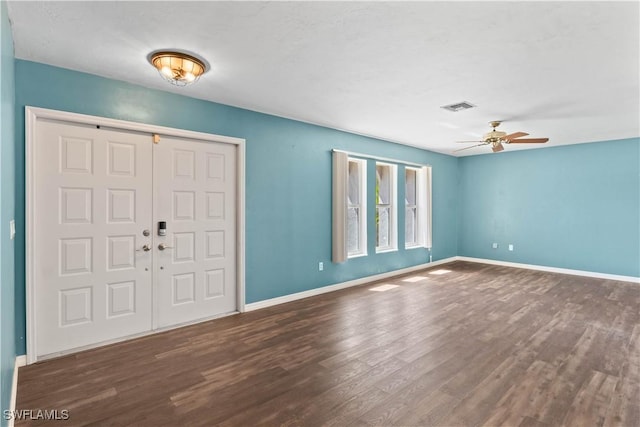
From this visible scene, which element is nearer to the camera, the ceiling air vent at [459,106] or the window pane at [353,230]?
the ceiling air vent at [459,106]

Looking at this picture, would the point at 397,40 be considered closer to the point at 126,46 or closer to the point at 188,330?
the point at 126,46

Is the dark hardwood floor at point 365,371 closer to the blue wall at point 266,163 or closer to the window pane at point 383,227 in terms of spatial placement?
the blue wall at point 266,163

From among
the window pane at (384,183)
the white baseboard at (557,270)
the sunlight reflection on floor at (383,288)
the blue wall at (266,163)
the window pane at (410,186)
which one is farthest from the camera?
the window pane at (410,186)

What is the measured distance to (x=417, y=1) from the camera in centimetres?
193

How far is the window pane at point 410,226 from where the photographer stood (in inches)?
274

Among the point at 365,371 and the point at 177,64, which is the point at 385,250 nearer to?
the point at 365,371

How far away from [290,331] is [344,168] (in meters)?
2.71

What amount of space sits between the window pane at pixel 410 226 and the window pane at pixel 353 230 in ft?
5.38

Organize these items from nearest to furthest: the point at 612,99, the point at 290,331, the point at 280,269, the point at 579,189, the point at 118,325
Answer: the point at 118,325 → the point at 290,331 → the point at 612,99 → the point at 280,269 → the point at 579,189

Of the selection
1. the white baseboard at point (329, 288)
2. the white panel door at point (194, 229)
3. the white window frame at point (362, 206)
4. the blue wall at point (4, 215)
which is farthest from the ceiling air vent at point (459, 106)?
the blue wall at point (4, 215)

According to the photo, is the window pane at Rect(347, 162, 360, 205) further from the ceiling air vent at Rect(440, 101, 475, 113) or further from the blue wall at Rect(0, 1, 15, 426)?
the blue wall at Rect(0, 1, 15, 426)

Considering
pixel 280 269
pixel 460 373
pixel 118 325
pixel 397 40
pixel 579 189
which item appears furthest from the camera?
pixel 579 189

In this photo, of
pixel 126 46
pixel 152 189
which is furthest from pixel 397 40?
pixel 152 189

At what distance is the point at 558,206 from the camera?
21.4 feet
